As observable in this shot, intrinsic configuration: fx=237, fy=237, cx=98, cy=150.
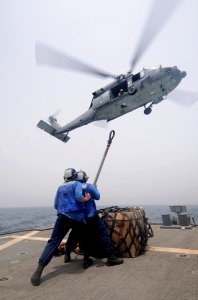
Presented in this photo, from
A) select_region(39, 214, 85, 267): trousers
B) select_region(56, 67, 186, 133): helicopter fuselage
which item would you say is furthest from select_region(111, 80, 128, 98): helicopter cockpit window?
select_region(39, 214, 85, 267): trousers

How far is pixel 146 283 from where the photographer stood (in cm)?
Answer: 371

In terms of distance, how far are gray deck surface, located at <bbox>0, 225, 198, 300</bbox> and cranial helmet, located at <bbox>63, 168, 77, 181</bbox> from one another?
6.11 ft

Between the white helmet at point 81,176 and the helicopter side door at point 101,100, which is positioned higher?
the helicopter side door at point 101,100

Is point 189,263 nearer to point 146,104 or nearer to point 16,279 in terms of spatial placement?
point 16,279

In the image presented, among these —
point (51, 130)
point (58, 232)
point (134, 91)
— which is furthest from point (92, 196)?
point (51, 130)

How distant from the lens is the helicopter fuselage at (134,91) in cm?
1365

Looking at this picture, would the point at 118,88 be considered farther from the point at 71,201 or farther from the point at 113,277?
the point at 113,277

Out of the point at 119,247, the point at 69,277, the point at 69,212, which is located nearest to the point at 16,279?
the point at 69,277

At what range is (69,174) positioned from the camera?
522 centimetres

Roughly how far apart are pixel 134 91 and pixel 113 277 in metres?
11.2

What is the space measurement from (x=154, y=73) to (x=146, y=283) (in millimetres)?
12166

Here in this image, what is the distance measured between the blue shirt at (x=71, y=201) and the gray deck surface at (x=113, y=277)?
3.62 ft

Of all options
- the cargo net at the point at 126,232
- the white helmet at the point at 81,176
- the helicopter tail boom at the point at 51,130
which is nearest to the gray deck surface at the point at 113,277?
the cargo net at the point at 126,232

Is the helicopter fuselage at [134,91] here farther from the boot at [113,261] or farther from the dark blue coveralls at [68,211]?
the boot at [113,261]
